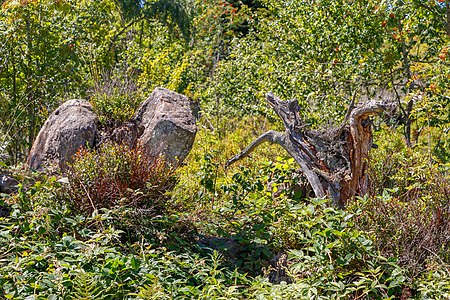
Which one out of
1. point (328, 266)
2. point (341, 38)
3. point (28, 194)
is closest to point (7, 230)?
point (28, 194)

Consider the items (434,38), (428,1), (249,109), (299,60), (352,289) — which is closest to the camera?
(352,289)

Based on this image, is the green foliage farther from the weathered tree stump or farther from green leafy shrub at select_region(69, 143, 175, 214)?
the weathered tree stump

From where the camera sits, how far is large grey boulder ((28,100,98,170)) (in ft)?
20.2

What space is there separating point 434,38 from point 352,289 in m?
5.51

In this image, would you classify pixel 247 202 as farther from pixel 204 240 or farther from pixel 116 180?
pixel 116 180

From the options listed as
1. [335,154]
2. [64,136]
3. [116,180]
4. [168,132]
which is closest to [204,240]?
[116,180]

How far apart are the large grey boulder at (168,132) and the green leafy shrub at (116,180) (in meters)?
0.53

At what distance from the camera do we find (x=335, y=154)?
5977 mm

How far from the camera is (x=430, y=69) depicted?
25.5 ft

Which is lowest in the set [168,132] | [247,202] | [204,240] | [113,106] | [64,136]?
[204,240]

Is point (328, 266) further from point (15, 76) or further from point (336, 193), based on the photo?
point (15, 76)

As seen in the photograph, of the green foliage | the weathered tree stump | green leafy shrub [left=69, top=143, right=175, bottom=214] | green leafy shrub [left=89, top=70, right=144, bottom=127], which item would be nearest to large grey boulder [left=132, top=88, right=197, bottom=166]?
the green foliage

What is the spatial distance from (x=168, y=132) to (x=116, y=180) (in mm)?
934

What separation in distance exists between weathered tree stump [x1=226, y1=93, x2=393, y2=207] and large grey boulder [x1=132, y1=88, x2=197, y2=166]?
3.14ft
